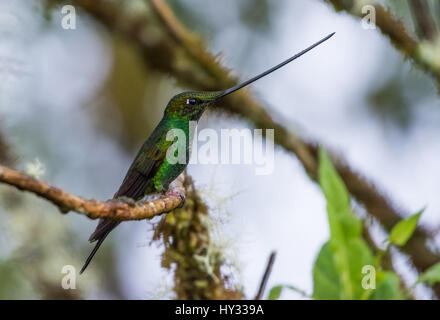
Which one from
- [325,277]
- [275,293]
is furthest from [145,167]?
[325,277]

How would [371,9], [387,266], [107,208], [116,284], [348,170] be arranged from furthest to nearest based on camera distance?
[116,284], [348,170], [387,266], [371,9], [107,208]

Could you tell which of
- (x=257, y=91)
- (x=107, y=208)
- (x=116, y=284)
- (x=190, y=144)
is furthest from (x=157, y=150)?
(x=116, y=284)

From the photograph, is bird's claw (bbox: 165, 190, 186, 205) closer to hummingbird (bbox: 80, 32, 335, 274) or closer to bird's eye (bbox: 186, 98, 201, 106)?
hummingbird (bbox: 80, 32, 335, 274)

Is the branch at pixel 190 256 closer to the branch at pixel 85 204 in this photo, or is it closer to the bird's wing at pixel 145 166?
the bird's wing at pixel 145 166

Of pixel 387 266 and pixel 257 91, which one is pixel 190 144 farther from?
pixel 387 266

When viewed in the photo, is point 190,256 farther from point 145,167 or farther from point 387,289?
point 387,289
